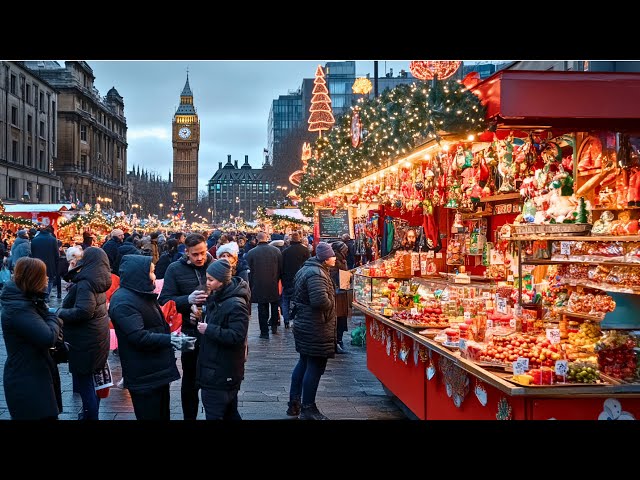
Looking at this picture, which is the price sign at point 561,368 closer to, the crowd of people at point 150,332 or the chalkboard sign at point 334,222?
the crowd of people at point 150,332

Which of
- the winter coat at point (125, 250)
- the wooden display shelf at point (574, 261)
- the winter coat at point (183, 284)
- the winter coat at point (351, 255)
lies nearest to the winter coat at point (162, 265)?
the winter coat at point (125, 250)

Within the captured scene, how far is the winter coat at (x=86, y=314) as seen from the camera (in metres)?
6.81

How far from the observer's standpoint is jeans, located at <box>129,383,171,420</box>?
5344 mm

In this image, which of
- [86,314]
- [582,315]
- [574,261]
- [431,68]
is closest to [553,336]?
[582,315]

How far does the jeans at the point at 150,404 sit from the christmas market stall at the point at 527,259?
7.60 feet

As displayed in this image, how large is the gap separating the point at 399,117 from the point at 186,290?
9.93 feet

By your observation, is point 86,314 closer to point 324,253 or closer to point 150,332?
point 150,332

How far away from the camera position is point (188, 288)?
6773mm

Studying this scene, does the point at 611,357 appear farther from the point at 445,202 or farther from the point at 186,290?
the point at 445,202

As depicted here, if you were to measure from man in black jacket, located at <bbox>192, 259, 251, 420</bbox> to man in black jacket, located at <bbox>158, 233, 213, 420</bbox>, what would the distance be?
3.51ft

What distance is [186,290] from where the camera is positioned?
6.78 meters

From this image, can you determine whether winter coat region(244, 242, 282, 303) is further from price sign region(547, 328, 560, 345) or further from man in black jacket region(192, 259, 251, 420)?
price sign region(547, 328, 560, 345)

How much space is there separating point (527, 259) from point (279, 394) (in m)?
3.55
